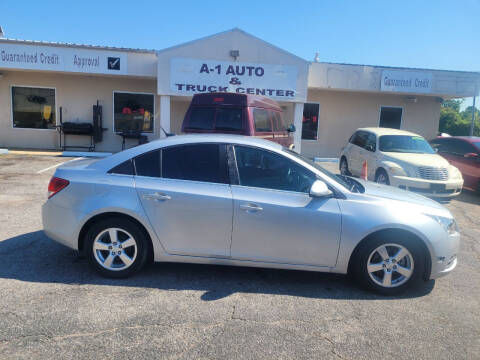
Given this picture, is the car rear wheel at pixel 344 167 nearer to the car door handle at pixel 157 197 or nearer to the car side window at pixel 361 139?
the car side window at pixel 361 139

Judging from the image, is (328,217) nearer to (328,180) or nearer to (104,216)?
(328,180)

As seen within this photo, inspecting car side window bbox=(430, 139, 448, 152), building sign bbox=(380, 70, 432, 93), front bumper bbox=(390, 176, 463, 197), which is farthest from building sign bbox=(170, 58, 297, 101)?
front bumper bbox=(390, 176, 463, 197)

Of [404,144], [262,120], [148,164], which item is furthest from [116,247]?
[404,144]

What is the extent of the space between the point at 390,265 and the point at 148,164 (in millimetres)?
2806

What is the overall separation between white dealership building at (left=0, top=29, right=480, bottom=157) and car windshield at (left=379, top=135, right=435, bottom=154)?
445 cm

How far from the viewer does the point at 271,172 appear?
402 cm

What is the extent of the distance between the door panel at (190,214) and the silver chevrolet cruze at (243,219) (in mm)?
11

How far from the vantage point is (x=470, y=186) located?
10.1 meters

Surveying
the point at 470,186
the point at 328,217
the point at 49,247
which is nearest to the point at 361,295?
the point at 328,217

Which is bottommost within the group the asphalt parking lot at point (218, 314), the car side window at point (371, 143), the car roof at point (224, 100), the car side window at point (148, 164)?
the asphalt parking lot at point (218, 314)

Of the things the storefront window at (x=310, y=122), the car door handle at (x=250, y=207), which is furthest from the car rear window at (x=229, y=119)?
the storefront window at (x=310, y=122)

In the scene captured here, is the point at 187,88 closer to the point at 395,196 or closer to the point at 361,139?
the point at 361,139

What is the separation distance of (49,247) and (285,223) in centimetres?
319

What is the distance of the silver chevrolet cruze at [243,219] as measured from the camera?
3826 millimetres
